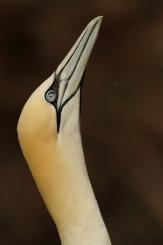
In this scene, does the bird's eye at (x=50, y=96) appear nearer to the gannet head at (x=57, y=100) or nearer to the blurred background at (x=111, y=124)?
the gannet head at (x=57, y=100)

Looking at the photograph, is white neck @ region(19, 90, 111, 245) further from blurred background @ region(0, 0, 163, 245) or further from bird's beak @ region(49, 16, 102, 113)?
blurred background @ region(0, 0, 163, 245)

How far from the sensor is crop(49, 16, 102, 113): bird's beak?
3256mm

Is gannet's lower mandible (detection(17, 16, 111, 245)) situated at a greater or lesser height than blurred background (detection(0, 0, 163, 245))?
greater

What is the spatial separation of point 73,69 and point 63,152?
0.34m

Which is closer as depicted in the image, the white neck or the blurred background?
the white neck

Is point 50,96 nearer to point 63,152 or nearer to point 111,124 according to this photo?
point 63,152

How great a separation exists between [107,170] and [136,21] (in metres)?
0.87

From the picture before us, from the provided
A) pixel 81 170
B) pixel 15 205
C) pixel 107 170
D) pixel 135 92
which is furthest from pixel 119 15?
pixel 81 170

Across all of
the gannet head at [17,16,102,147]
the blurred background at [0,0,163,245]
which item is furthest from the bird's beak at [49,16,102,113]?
the blurred background at [0,0,163,245]

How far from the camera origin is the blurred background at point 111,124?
16.8 ft

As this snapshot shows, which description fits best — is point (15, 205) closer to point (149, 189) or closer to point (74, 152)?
point (149, 189)

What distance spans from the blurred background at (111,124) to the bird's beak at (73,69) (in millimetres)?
1770

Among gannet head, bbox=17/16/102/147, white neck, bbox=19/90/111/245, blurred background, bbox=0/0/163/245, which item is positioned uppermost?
gannet head, bbox=17/16/102/147

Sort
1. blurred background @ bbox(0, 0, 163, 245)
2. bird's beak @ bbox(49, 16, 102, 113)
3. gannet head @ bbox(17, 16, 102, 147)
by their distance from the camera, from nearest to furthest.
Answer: gannet head @ bbox(17, 16, 102, 147)
bird's beak @ bbox(49, 16, 102, 113)
blurred background @ bbox(0, 0, 163, 245)
